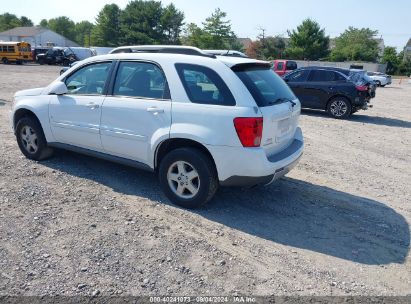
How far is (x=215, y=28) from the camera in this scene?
201 feet

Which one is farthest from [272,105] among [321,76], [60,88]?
[321,76]

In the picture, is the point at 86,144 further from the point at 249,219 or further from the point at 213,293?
the point at 213,293

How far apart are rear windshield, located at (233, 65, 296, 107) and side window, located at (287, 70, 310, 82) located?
920 centimetres

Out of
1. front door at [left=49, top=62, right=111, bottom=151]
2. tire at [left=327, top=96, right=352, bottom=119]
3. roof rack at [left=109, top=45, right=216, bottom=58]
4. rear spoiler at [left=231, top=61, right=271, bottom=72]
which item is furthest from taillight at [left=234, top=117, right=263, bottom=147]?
tire at [left=327, top=96, right=352, bottom=119]

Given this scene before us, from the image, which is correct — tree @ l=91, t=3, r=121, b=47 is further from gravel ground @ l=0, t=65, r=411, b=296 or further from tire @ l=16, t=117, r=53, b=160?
gravel ground @ l=0, t=65, r=411, b=296

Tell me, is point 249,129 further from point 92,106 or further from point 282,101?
point 92,106

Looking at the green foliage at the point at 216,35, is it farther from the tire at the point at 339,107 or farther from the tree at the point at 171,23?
the tire at the point at 339,107

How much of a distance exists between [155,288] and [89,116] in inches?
111

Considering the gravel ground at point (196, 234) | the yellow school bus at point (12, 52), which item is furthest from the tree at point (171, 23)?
the gravel ground at point (196, 234)

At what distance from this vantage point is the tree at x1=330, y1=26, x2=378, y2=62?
64438 mm

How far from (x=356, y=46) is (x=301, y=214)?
6931cm

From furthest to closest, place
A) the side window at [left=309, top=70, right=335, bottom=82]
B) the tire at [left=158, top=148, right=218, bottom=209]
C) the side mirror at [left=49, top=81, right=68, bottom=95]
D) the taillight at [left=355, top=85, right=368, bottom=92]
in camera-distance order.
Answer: the side window at [left=309, top=70, right=335, bottom=82] → the taillight at [left=355, top=85, right=368, bottom=92] → the side mirror at [left=49, top=81, right=68, bottom=95] → the tire at [left=158, top=148, right=218, bottom=209]

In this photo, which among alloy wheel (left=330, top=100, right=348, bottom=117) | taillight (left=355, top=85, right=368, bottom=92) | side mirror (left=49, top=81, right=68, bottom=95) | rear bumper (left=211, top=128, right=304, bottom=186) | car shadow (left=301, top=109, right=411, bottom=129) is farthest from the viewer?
alloy wheel (left=330, top=100, right=348, bottom=117)

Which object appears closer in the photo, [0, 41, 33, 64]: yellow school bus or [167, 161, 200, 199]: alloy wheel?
[167, 161, 200, 199]: alloy wheel
